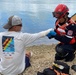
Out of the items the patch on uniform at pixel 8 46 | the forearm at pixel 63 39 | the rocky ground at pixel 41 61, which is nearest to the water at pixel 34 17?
the rocky ground at pixel 41 61

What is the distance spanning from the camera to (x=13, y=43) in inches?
157

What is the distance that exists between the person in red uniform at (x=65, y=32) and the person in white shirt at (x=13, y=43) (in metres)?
1.30

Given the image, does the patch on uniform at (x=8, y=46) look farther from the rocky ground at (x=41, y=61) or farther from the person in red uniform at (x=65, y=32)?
the person in red uniform at (x=65, y=32)

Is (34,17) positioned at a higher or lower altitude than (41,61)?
lower

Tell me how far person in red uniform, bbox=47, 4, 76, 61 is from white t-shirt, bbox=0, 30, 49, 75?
4.28 ft

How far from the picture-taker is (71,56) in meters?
5.69

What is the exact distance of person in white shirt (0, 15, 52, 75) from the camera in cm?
401

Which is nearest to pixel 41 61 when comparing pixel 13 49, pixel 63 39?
pixel 63 39

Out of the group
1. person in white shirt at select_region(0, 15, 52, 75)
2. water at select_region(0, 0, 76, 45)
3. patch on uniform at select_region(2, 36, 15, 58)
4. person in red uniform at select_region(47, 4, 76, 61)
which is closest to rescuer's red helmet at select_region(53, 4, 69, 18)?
person in red uniform at select_region(47, 4, 76, 61)

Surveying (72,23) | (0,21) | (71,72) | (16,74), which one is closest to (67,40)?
(72,23)

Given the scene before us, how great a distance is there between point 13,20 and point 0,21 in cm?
908

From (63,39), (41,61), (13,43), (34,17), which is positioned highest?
(13,43)

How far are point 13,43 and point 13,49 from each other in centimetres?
8

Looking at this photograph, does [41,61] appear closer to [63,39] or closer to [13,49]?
[63,39]
